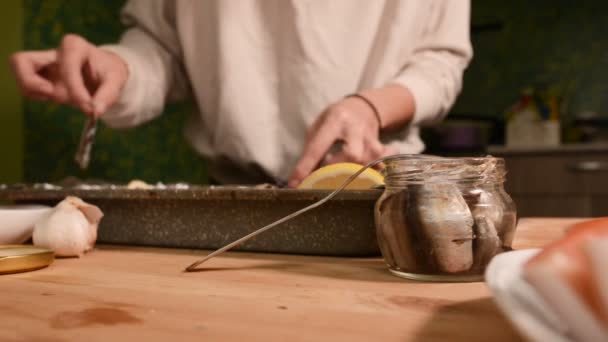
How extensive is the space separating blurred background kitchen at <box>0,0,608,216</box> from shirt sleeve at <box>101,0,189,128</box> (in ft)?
1.25

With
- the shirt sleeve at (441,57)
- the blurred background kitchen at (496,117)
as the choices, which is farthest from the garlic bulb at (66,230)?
the blurred background kitchen at (496,117)

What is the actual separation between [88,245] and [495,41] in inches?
99.2

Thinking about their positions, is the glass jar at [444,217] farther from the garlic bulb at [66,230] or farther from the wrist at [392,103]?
the wrist at [392,103]

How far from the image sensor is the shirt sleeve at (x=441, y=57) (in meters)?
1.00

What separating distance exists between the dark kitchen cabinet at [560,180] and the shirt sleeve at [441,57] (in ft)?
3.83

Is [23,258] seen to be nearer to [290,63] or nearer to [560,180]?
[290,63]

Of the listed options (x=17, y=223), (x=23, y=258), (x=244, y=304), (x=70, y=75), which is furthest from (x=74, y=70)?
(x=244, y=304)

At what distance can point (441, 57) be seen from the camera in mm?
1055

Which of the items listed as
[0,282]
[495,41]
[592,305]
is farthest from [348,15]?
[495,41]

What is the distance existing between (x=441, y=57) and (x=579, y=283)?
897mm

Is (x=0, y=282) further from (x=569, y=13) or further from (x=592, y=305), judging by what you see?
(x=569, y=13)

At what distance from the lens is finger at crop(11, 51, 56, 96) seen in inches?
31.7

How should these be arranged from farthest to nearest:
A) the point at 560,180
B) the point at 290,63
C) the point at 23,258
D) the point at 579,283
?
the point at 560,180 < the point at 290,63 < the point at 23,258 < the point at 579,283

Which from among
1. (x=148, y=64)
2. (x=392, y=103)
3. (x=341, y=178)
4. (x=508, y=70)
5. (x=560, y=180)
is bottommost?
(x=560, y=180)
